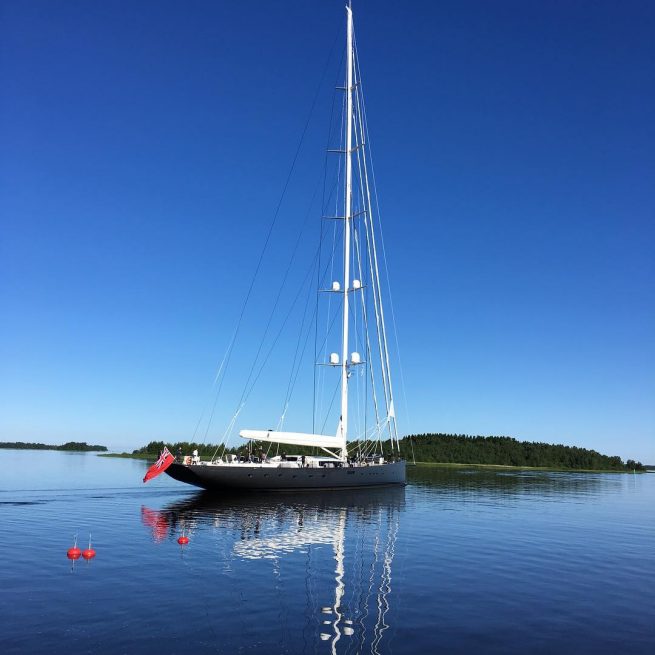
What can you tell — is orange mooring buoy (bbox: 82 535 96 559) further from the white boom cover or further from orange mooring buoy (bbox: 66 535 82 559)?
the white boom cover

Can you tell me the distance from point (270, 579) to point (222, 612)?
4526 mm

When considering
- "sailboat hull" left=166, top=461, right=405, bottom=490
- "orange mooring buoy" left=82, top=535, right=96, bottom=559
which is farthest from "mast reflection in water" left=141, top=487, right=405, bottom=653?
"orange mooring buoy" left=82, top=535, right=96, bottom=559

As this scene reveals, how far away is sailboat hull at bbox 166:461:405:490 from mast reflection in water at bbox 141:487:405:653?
169 cm

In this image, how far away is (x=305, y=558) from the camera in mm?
25156

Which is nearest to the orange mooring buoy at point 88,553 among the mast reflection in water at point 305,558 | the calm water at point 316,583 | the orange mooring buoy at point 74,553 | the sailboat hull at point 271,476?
the orange mooring buoy at point 74,553

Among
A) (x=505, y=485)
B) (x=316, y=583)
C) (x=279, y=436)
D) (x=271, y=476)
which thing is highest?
(x=279, y=436)

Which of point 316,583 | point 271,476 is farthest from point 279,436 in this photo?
point 316,583

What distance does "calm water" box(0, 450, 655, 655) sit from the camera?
48.9 ft

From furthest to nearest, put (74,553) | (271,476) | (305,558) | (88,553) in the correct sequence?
(271,476)
(305,558)
(88,553)
(74,553)

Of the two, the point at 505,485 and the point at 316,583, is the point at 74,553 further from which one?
the point at 505,485

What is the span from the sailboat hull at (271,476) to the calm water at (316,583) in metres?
5.37

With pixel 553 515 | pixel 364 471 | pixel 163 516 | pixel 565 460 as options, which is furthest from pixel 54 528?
pixel 565 460

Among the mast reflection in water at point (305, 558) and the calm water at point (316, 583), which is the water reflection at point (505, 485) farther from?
the calm water at point (316, 583)

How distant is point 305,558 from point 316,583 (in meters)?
4.56
